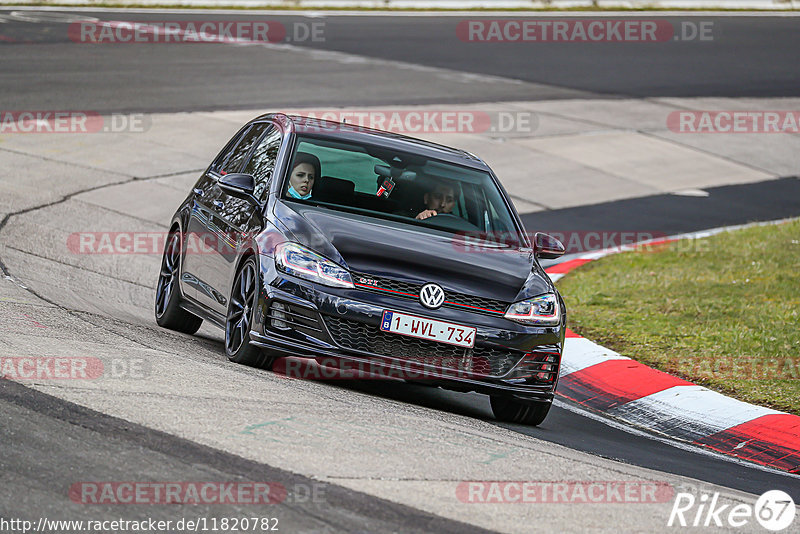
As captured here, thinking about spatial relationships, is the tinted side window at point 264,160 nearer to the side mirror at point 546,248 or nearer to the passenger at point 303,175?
the passenger at point 303,175

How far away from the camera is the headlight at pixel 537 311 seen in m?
7.25

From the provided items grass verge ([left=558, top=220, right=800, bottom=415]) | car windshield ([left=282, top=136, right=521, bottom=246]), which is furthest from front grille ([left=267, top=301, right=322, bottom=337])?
grass verge ([left=558, top=220, right=800, bottom=415])

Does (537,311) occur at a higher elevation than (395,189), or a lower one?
lower

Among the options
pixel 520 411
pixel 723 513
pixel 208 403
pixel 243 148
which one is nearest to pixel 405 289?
pixel 520 411

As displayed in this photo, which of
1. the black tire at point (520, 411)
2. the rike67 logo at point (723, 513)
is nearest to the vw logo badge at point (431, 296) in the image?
the black tire at point (520, 411)

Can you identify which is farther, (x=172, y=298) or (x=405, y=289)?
(x=172, y=298)

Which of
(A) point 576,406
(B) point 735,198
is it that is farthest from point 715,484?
(B) point 735,198

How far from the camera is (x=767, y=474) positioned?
23.4ft

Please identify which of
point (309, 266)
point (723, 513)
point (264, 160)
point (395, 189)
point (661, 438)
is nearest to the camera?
point (723, 513)

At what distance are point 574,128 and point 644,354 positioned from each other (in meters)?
12.3

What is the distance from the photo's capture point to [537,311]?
7.35m

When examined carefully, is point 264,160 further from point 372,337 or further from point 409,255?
point 372,337

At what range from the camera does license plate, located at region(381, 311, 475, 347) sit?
274 inches

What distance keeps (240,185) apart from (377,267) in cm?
136
